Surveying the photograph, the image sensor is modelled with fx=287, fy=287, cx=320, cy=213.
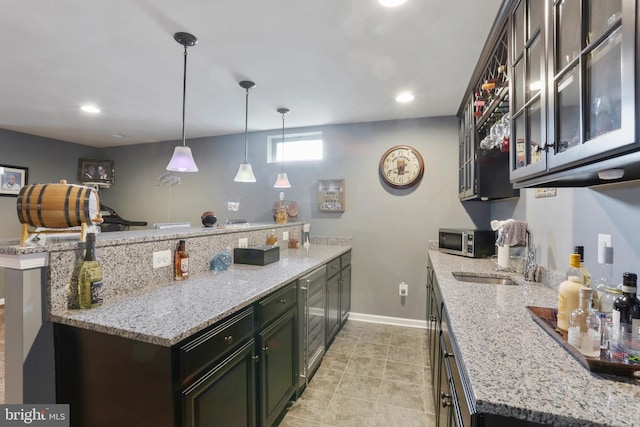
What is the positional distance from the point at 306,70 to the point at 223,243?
1508mm

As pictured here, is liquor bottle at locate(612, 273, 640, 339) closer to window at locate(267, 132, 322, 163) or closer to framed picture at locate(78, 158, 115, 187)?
window at locate(267, 132, 322, 163)

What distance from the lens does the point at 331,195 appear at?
3.70 m

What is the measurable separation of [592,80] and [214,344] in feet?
5.04

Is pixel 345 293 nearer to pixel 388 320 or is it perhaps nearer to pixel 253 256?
pixel 388 320

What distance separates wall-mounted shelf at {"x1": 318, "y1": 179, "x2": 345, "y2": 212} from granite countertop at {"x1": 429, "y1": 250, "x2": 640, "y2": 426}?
2.40 m

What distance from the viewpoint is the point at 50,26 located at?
1771mm

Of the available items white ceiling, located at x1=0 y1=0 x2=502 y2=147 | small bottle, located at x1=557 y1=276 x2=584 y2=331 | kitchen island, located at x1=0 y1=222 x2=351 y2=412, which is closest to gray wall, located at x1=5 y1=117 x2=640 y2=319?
white ceiling, located at x1=0 y1=0 x2=502 y2=147

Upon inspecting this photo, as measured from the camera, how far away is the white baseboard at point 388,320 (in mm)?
3369

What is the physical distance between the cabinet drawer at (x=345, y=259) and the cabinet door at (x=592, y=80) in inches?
93.0

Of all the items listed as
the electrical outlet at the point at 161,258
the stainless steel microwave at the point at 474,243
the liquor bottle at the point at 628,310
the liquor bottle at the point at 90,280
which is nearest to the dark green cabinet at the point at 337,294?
the stainless steel microwave at the point at 474,243

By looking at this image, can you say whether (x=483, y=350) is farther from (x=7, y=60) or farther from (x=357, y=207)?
(x=7, y=60)

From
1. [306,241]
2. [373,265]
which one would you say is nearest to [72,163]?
[306,241]

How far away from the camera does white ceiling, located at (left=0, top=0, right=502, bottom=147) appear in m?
1.63

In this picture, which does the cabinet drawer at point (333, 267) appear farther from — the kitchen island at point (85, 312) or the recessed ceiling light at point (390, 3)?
the recessed ceiling light at point (390, 3)
